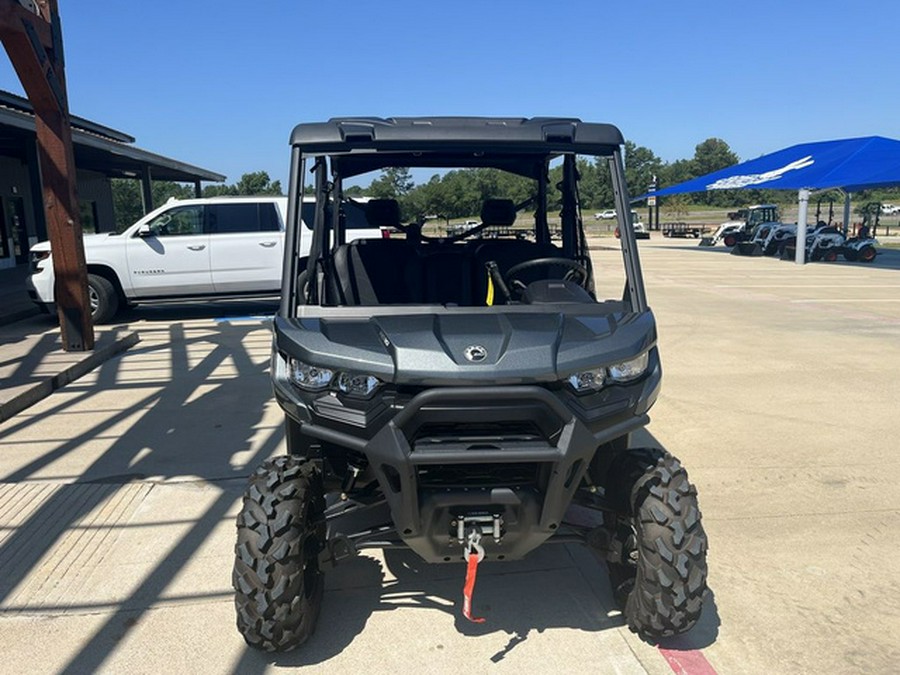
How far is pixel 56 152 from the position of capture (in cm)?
800

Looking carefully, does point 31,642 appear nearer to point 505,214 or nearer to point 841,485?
point 505,214

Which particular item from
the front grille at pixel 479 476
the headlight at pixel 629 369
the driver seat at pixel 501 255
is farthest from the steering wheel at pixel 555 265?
the front grille at pixel 479 476

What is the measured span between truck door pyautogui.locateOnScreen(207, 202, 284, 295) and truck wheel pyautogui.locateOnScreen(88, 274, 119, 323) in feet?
5.11

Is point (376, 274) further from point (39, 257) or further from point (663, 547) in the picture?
point (39, 257)

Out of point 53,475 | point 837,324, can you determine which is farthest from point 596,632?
point 837,324

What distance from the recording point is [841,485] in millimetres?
4617

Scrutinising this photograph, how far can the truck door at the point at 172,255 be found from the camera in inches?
448

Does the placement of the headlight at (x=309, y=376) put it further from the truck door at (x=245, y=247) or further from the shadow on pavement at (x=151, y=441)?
the truck door at (x=245, y=247)

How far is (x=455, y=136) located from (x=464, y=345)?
1069 millimetres

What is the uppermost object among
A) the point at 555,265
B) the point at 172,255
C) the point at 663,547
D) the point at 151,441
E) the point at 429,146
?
the point at 429,146

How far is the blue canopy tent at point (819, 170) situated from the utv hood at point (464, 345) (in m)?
21.7

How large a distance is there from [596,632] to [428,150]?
2.22 m

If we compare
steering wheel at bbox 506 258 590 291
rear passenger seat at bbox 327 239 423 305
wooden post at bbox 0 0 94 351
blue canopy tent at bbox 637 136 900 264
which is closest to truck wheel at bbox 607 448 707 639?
steering wheel at bbox 506 258 590 291

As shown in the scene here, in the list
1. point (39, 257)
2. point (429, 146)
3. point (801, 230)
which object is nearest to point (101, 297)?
point (39, 257)
